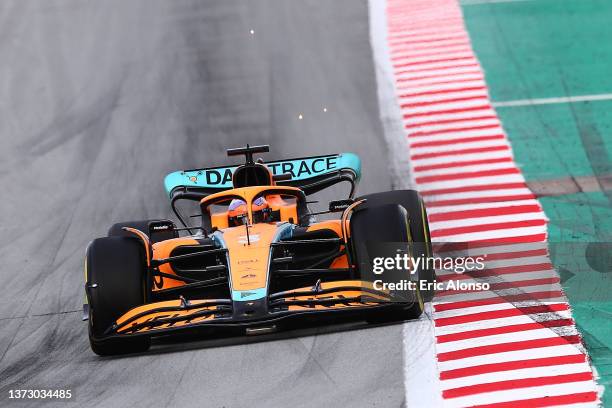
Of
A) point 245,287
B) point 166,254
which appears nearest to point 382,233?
point 245,287

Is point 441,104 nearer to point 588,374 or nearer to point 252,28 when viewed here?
point 252,28

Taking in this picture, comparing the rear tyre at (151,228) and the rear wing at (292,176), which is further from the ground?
the rear wing at (292,176)

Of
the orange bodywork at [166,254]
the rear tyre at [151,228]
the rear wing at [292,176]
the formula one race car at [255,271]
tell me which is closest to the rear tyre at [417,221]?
the formula one race car at [255,271]

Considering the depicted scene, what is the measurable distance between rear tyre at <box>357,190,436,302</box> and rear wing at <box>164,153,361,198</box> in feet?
5.10

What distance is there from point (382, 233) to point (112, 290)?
8.68 ft

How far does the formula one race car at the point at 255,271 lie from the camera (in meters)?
12.0

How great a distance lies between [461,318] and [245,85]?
407 inches

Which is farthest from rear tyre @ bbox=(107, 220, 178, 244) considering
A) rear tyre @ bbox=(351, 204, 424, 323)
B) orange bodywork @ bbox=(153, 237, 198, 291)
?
rear tyre @ bbox=(351, 204, 424, 323)

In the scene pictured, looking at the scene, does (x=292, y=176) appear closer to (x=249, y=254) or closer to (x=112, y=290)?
(x=249, y=254)

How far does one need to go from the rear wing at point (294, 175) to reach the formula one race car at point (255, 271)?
1179 mm

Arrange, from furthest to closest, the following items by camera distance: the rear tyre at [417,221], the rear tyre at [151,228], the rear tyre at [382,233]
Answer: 1. the rear tyre at [151,228]
2. the rear tyre at [417,221]
3. the rear tyre at [382,233]

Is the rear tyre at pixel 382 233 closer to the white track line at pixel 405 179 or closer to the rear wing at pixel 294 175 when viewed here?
the white track line at pixel 405 179

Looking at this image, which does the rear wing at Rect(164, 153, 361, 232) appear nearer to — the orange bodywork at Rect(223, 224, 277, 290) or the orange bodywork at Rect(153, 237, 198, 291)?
the orange bodywork at Rect(153, 237, 198, 291)

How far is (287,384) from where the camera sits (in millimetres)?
11539
